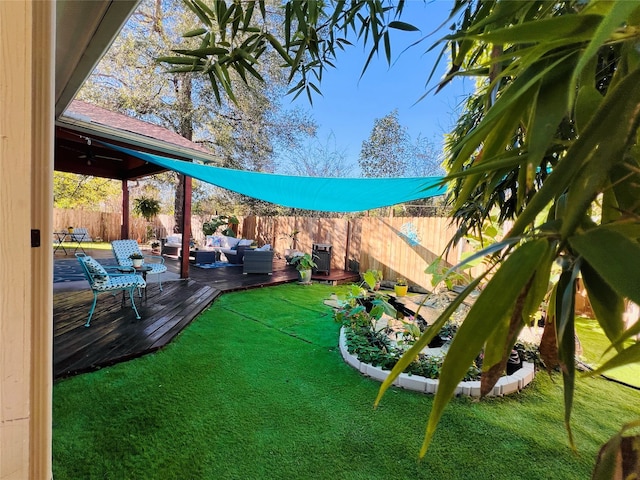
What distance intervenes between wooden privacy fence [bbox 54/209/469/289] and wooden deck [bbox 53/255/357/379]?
391 centimetres

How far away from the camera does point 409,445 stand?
2004 mm

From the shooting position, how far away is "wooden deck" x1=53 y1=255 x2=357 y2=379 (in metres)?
2.89

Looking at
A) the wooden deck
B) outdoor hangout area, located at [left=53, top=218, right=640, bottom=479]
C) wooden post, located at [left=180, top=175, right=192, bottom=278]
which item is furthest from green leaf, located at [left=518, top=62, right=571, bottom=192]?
wooden post, located at [left=180, top=175, right=192, bottom=278]

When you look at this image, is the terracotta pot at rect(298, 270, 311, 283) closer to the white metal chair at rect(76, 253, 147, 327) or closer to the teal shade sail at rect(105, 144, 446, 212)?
the teal shade sail at rect(105, 144, 446, 212)

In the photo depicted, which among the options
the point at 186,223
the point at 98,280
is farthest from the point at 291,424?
the point at 186,223

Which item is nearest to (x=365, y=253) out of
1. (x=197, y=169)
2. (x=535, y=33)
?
(x=197, y=169)

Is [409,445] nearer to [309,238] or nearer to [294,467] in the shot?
[294,467]

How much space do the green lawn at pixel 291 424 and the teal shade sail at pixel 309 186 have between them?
271cm

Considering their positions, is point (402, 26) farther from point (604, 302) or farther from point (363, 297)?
point (363, 297)

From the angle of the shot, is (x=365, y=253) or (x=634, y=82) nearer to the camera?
(x=634, y=82)

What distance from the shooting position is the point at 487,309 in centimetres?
38

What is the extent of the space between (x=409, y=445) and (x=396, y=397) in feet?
1.93

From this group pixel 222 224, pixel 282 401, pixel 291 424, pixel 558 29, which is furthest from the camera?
pixel 222 224

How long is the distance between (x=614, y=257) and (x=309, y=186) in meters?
4.85
